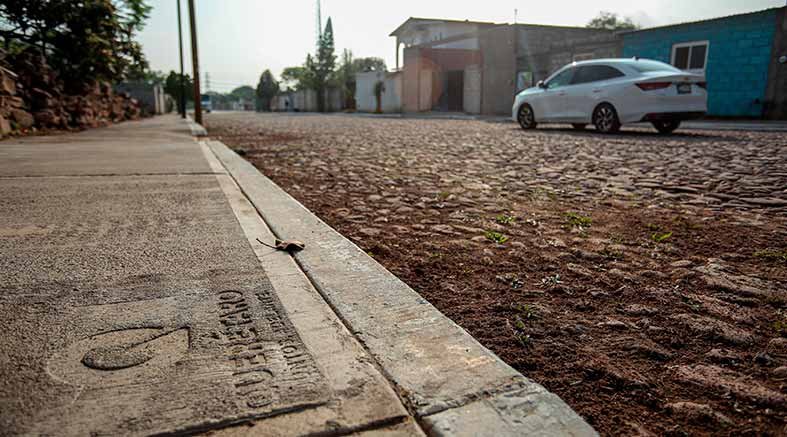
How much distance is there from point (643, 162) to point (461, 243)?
4.24 m

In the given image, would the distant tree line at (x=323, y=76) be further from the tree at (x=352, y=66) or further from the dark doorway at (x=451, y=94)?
the dark doorway at (x=451, y=94)

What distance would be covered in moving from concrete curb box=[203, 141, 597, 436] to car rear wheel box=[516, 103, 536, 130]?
37.2ft

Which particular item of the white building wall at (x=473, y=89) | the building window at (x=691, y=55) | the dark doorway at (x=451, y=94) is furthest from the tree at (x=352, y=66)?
the building window at (x=691, y=55)

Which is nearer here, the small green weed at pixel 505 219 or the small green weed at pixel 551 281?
the small green weed at pixel 551 281

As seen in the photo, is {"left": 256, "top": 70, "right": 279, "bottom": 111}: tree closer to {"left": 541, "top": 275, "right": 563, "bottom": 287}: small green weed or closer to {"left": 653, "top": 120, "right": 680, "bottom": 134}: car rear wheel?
{"left": 653, "top": 120, "right": 680, "bottom": 134}: car rear wheel

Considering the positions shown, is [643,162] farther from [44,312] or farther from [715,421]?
[44,312]

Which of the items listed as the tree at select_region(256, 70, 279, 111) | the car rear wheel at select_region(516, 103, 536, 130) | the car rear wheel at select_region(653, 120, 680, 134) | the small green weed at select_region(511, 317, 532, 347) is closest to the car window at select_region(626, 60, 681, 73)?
the car rear wheel at select_region(653, 120, 680, 134)

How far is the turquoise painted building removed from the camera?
51.2 feet

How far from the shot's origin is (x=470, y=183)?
4.85 m

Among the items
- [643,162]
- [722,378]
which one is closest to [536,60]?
[643,162]

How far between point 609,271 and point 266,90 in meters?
78.0

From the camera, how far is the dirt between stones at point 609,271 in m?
1.42

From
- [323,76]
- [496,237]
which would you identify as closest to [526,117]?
[496,237]

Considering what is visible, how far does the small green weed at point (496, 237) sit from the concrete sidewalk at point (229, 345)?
912 mm
